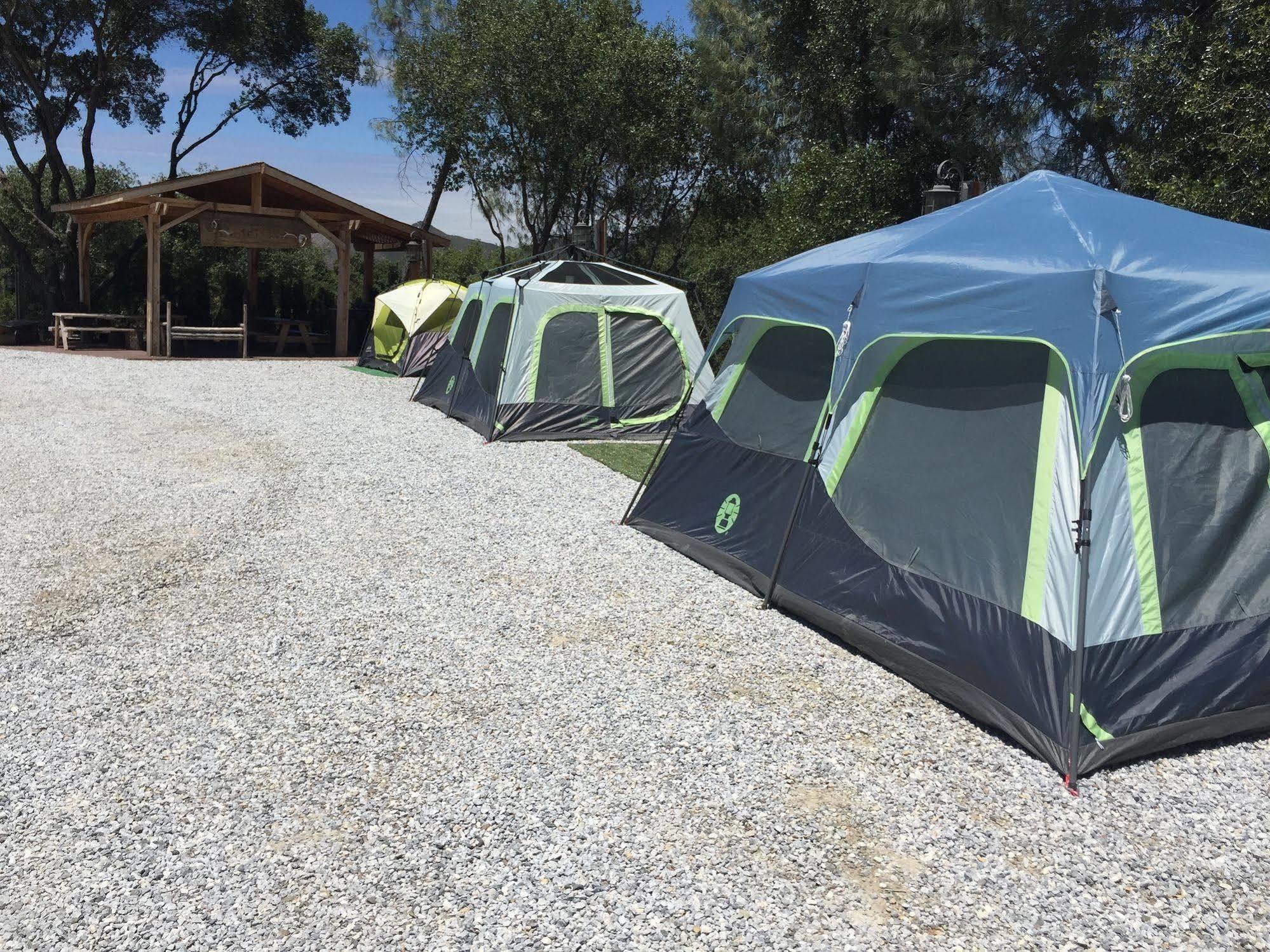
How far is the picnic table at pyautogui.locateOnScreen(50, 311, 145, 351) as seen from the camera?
1736 cm

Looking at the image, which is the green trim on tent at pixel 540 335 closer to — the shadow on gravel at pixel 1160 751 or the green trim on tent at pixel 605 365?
the green trim on tent at pixel 605 365

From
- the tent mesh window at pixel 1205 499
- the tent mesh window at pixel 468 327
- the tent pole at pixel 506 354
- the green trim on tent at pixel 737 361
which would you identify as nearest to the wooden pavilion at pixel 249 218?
the tent mesh window at pixel 468 327

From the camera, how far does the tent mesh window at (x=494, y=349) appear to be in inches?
389

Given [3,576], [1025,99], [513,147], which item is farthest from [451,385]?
[513,147]

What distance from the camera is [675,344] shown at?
9.94 meters

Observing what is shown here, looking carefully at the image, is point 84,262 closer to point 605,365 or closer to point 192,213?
point 192,213

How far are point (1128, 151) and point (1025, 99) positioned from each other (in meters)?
3.35

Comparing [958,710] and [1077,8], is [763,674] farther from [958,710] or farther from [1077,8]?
[1077,8]

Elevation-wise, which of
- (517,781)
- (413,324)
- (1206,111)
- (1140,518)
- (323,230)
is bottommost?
(517,781)

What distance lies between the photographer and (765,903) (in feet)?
8.66

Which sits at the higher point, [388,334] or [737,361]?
[737,361]

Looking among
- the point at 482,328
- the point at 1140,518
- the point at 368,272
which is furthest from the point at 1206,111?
the point at 368,272

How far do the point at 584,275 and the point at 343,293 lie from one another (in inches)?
348

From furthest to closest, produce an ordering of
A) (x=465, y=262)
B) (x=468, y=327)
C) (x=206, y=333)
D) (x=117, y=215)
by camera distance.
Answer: (x=465, y=262) → (x=117, y=215) → (x=206, y=333) → (x=468, y=327)
